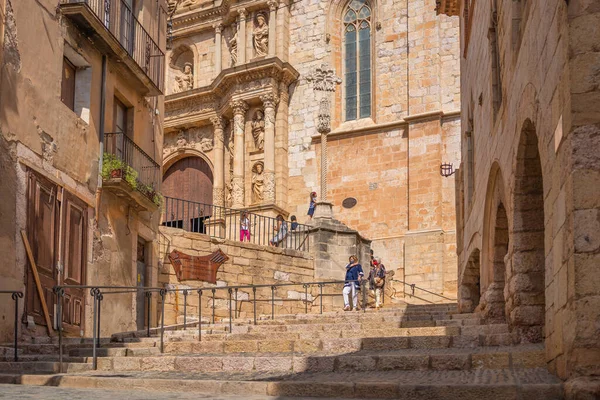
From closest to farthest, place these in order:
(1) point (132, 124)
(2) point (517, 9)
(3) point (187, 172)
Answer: (2) point (517, 9) → (1) point (132, 124) → (3) point (187, 172)

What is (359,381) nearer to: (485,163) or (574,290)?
(574,290)

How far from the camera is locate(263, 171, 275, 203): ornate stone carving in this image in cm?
3089

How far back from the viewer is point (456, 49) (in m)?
29.9

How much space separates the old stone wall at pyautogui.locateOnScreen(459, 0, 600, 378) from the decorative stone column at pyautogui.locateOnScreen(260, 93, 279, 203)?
515 inches

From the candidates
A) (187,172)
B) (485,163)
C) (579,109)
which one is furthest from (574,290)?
(187,172)

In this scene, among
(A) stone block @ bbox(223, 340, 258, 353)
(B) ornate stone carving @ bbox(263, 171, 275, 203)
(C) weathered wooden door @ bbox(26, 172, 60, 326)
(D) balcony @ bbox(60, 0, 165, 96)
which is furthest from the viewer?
(B) ornate stone carving @ bbox(263, 171, 275, 203)

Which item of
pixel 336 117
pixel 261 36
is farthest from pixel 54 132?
pixel 261 36

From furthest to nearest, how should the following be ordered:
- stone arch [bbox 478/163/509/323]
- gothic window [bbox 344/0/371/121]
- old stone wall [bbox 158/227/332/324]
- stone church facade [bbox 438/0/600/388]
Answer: gothic window [bbox 344/0/371/121], old stone wall [bbox 158/227/332/324], stone arch [bbox 478/163/509/323], stone church facade [bbox 438/0/600/388]

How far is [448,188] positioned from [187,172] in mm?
9509

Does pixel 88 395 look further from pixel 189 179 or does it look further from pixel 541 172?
pixel 189 179

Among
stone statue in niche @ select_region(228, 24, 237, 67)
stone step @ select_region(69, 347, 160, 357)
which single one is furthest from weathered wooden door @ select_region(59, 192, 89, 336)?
stone statue in niche @ select_region(228, 24, 237, 67)

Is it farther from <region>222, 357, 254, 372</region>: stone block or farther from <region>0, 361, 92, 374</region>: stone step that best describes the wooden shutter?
<region>222, 357, 254, 372</region>: stone block

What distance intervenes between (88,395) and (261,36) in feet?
83.2

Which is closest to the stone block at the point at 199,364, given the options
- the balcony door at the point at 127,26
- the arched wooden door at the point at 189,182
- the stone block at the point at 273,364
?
the stone block at the point at 273,364
